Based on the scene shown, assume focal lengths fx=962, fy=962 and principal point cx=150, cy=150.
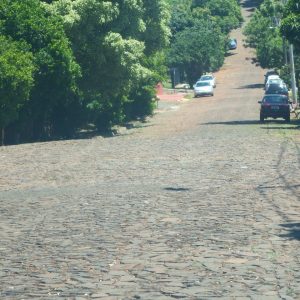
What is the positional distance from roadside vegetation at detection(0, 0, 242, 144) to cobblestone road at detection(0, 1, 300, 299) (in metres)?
7.27

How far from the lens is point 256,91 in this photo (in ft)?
284

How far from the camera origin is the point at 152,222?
15781 mm

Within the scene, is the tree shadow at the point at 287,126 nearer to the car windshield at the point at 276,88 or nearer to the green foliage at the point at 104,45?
the green foliage at the point at 104,45

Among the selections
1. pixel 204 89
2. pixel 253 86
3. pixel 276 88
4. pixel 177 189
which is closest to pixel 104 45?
pixel 276 88

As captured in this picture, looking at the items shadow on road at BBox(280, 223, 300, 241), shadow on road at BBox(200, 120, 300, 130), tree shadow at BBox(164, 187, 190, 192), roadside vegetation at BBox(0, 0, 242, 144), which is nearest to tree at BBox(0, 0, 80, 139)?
roadside vegetation at BBox(0, 0, 242, 144)

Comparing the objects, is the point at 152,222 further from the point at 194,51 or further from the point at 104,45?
the point at 194,51

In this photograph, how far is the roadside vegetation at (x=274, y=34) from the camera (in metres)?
43.0

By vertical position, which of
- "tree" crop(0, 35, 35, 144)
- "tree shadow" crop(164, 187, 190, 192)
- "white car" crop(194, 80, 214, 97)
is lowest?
"white car" crop(194, 80, 214, 97)

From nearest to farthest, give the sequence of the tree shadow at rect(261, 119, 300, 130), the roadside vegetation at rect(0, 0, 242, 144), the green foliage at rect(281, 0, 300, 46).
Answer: the roadside vegetation at rect(0, 0, 242, 144), the green foliage at rect(281, 0, 300, 46), the tree shadow at rect(261, 119, 300, 130)

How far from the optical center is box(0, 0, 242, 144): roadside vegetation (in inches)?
1610

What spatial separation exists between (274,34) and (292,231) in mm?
78886

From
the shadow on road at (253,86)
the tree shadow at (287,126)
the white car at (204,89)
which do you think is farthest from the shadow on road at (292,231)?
the shadow on road at (253,86)

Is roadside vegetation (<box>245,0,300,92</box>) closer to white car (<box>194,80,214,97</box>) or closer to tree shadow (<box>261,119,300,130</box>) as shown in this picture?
tree shadow (<box>261,119,300,130</box>)

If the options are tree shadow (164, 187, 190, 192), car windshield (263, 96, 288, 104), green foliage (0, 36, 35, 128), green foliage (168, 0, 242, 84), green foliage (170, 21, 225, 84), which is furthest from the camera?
green foliage (168, 0, 242, 84)
